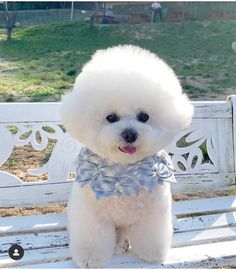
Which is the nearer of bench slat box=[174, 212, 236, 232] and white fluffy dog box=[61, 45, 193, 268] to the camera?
white fluffy dog box=[61, 45, 193, 268]

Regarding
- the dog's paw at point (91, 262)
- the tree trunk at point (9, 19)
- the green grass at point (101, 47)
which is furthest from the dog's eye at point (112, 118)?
the tree trunk at point (9, 19)

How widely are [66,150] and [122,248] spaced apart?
668 mm

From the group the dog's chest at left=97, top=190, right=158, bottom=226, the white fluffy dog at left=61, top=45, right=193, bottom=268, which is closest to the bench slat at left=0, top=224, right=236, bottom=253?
the white fluffy dog at left=61, top=45, right=193, bottom=268

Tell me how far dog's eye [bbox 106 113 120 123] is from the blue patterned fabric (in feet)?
0.68

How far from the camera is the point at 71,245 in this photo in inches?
86.5

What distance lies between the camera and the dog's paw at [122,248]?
2.23 meters

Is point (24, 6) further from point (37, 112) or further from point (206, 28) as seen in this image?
point (37, 112)

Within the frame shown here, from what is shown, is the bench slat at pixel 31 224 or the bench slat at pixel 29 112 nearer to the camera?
the bench slat at pixel 31 224

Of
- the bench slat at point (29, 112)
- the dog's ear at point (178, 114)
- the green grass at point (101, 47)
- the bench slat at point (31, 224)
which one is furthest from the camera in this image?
A: the green grass at point (101, 47)

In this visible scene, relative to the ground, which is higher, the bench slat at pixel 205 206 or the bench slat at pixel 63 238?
the bench slat at pixel 205 206

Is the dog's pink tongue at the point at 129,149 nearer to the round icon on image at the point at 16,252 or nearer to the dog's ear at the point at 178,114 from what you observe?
the dog's ear at the point at 178,114

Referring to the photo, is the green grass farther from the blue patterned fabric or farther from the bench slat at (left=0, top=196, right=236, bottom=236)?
the blue patterned fabric

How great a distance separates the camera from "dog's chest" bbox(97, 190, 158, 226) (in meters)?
2.14

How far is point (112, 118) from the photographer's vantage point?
2.01 metres
